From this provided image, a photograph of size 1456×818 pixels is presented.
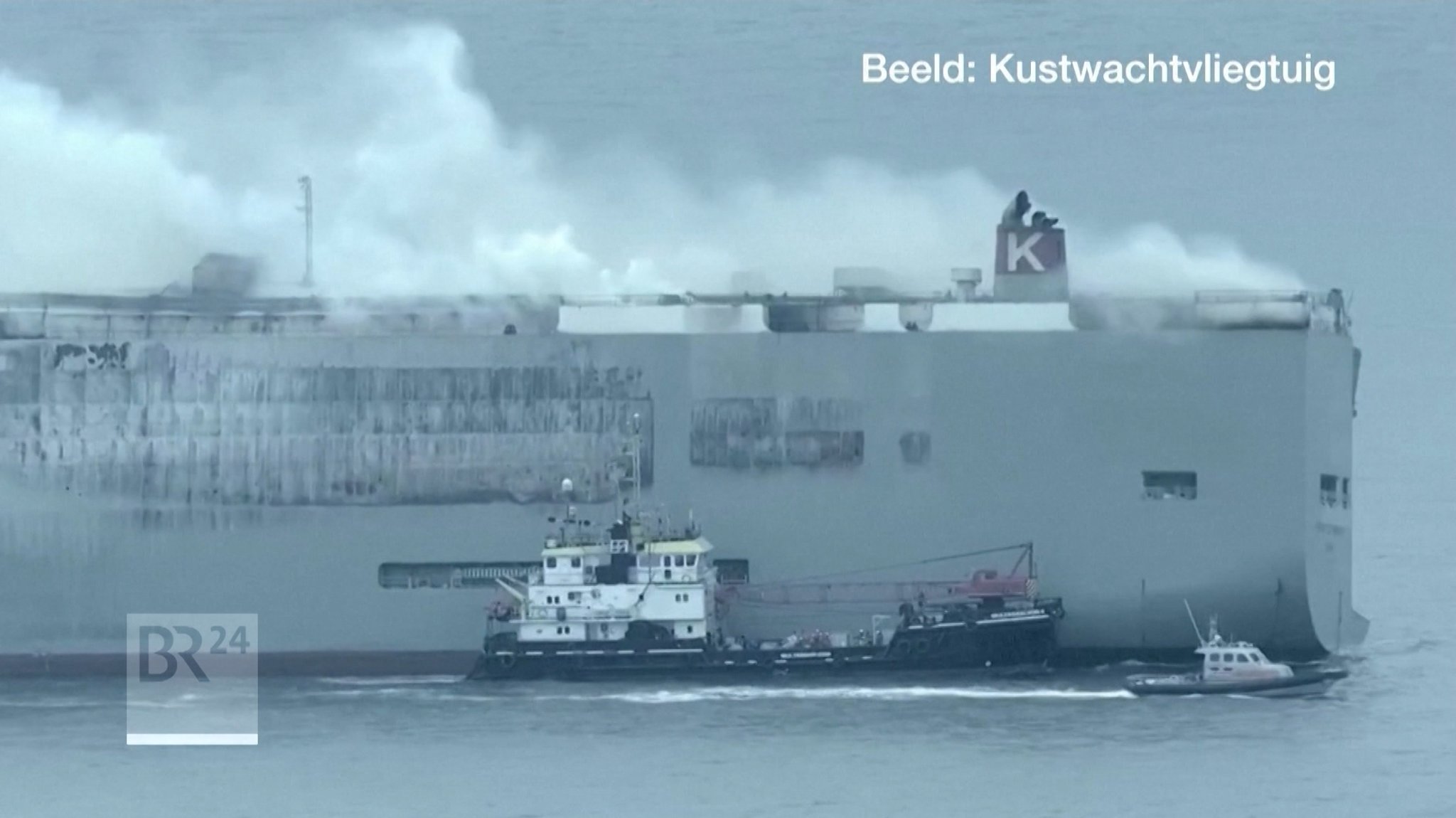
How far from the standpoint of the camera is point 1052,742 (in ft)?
153

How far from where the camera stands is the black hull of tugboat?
172 feet

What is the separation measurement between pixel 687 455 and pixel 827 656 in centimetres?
452

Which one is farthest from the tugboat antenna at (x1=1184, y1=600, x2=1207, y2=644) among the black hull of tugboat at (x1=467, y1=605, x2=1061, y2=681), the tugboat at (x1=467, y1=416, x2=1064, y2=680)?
the black hull of tugboat at (x1=467, y1=605, x2=1061, y2=681)

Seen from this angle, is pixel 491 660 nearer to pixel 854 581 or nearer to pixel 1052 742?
pixel 854 581

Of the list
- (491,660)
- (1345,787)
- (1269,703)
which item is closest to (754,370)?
(491,660)

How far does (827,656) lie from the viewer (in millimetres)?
52469

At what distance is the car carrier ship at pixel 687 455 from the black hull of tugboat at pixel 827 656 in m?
1.70

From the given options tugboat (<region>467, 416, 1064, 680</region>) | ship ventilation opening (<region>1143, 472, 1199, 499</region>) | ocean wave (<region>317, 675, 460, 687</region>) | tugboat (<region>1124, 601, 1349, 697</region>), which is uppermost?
ship ventilation opening (<region>1143, 472, 1199, 499</region>)

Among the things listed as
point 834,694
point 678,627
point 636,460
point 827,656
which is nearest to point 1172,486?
point 827,656

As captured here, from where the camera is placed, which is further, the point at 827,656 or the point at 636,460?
the point at 636,460

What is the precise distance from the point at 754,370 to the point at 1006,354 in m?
4.06

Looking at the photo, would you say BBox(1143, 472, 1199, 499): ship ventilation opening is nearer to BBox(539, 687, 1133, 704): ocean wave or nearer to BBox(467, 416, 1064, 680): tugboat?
BBox(467, 416, 1064, 680): tugboat

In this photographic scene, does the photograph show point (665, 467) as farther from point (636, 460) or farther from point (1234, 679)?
point (1234, 679)

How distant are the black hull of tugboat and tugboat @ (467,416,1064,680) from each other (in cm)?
2
